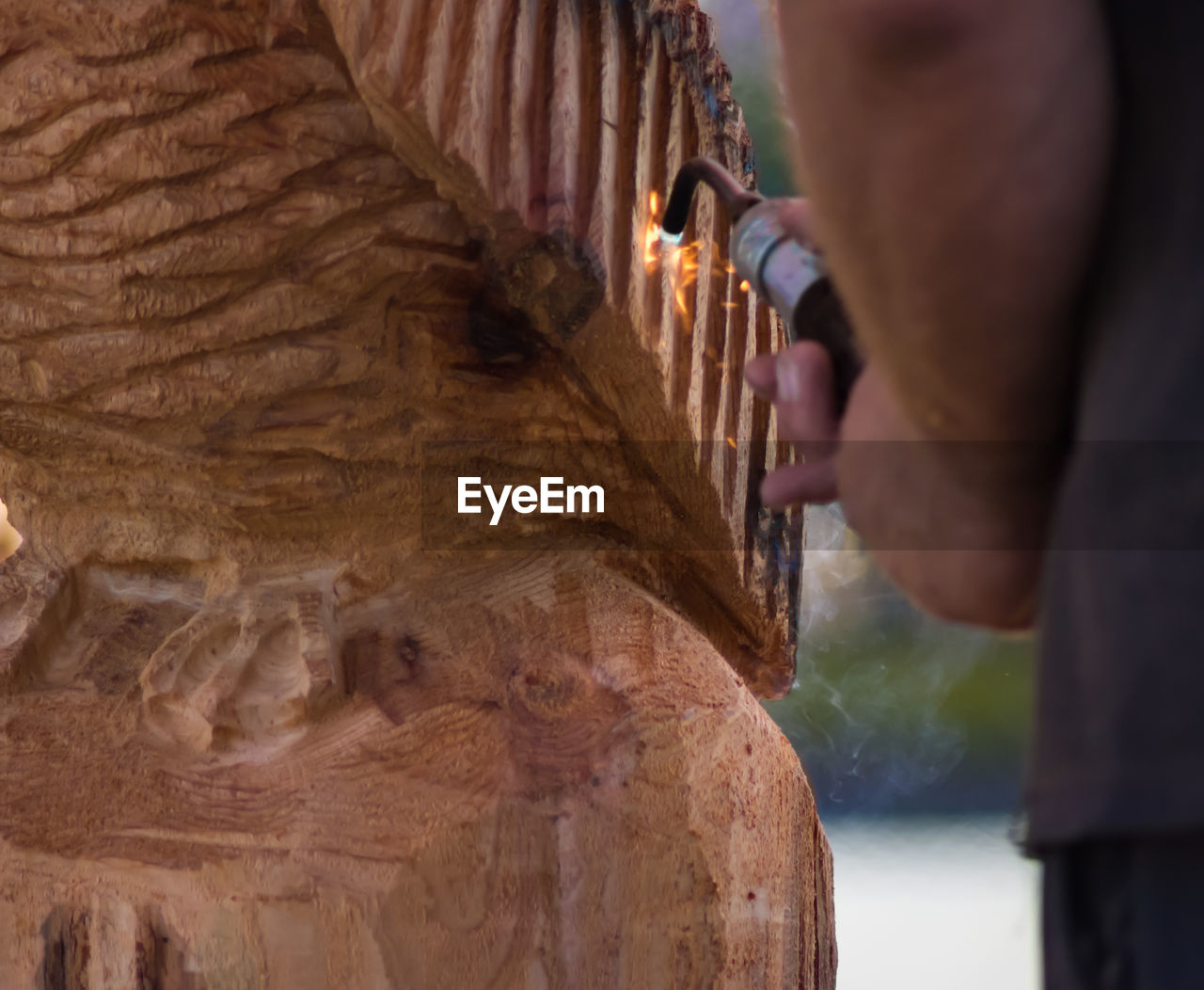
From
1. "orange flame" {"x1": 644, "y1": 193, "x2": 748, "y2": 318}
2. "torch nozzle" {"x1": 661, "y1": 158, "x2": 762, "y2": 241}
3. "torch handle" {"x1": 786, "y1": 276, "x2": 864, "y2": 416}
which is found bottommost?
"torch handle" {"x1": 786, "y1": 276, "x2": 864, "y2": 416}

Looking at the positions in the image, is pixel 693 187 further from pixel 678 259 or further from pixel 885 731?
pixel 885 731

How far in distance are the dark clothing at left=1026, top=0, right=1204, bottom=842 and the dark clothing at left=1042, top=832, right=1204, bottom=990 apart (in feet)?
0.04

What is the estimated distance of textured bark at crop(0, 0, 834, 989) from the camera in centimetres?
94

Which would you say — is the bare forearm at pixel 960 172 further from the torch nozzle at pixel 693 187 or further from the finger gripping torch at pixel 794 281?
the torch nozzle at pixel 693 187

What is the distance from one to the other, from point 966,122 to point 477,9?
63 cm

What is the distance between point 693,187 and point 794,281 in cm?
34

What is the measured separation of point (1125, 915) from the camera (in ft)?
1.26

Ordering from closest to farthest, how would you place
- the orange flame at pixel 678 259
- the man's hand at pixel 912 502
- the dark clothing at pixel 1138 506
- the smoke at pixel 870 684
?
the dark clothing at pixel 1138 506 < the man's hand at pixel 912 502 < the orange flame at pixel 678 259 < the smoke at pixel 870 684

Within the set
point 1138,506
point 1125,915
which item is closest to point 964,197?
point 1138,506

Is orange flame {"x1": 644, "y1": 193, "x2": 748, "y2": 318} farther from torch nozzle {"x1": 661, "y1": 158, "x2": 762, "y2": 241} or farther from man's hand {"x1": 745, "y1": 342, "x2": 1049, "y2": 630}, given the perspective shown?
man's hand {"x1": 745, "y1": 342, "x2": 1049, "y2": 630}

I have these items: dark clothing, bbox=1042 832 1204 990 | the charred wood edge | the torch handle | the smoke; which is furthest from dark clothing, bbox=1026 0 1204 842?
the smoke

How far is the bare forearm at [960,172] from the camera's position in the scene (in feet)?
1.22

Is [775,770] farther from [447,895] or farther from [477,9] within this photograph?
[477,9]

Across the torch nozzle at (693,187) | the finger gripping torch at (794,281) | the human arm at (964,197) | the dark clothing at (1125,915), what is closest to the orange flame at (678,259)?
the torch nozzle at (693,187)
